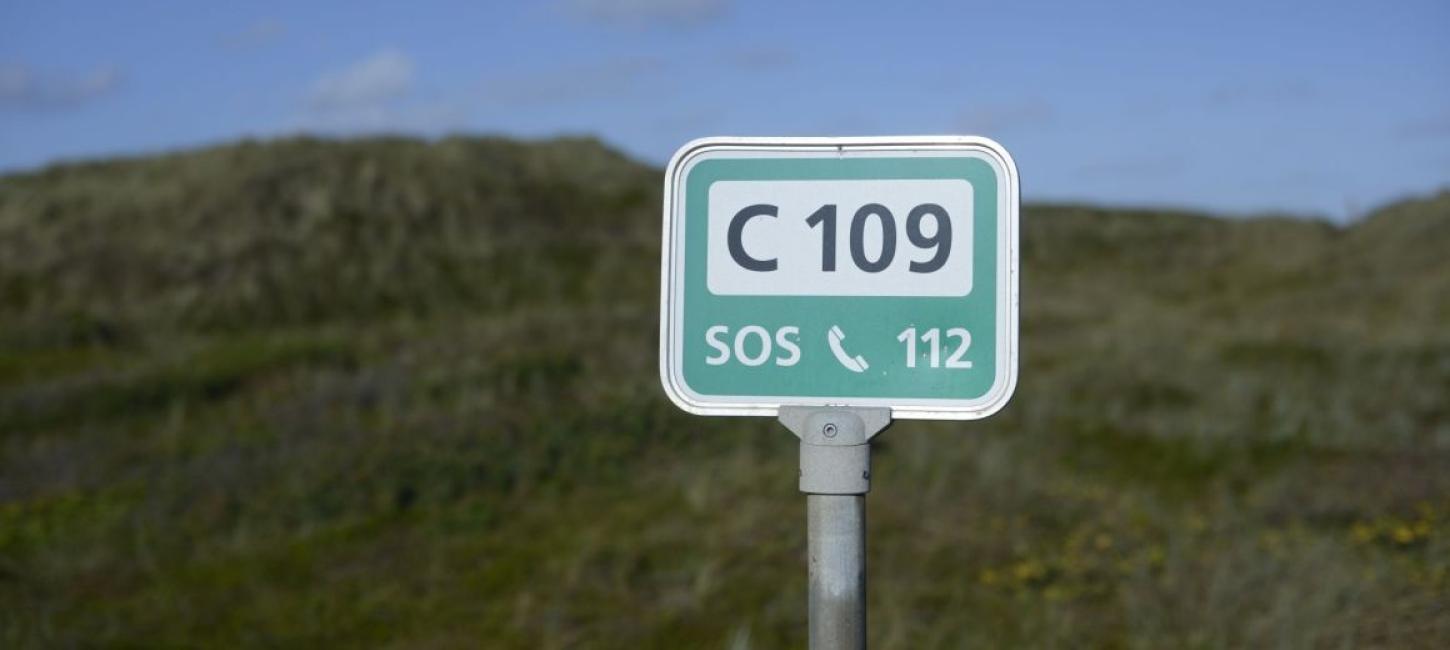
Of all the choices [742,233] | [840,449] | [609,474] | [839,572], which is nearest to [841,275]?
[742,233]

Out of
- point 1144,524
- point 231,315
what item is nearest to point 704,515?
point 1144,524

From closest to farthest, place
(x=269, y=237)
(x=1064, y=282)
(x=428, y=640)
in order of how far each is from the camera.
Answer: (x=428, y=640)
(x=269, y=237)
(x=1064, y=282)

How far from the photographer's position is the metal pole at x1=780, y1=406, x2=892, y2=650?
2180 mm

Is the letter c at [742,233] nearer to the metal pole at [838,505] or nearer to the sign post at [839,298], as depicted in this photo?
the sign post at [839,298]

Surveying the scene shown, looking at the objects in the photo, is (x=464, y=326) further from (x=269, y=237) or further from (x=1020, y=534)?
(x=1020, y=534)

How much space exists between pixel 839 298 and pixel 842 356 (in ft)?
0.30

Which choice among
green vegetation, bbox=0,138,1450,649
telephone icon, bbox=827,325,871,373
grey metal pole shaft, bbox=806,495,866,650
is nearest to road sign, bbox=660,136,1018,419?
telephone icon, bbox=827,325,871,373

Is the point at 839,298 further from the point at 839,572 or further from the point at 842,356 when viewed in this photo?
the point at 839,572

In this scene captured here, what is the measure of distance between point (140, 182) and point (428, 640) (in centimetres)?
2516

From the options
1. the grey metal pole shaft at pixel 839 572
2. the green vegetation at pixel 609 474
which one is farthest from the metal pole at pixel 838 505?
the green vegetation at pixel 609 474

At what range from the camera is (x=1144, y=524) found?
274 inches

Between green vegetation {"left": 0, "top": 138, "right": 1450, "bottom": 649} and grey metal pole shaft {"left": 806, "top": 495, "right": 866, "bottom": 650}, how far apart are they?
2.86 meters

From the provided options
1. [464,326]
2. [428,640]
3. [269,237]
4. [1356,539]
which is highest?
[269,237]

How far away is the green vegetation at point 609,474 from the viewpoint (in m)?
5.76
